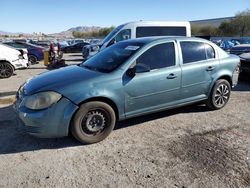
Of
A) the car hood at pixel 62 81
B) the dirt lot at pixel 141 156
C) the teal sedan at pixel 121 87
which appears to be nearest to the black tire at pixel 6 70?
the dirt lot at pixel 141 156

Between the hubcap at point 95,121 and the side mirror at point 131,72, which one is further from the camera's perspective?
the side mirror at point 131,72

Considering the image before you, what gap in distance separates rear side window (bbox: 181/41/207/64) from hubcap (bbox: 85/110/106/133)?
6.57 feet

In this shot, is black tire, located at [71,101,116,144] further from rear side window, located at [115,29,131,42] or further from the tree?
the tree

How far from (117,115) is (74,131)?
81 cm

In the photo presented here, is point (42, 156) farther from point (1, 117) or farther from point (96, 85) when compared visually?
point (1, 117)

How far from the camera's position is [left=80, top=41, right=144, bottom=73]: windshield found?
Answer: 15.4 ft

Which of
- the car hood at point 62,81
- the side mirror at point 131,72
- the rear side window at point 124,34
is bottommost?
the car hood at point 62,81

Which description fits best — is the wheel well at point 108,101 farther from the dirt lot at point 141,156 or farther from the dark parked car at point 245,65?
the dark parked car at point 245,65

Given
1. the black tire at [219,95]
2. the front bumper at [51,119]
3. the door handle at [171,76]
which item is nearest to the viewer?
the front bumper at [51,119]

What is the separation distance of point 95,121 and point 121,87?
27.2 inches

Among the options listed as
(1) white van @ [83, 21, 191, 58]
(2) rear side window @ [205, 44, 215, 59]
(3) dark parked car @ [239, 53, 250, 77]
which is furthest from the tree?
(2) rear side window @ [205, 44, 215, 59]

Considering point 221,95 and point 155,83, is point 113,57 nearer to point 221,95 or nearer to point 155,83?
point 155,83

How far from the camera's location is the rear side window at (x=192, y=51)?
5289 millimetres

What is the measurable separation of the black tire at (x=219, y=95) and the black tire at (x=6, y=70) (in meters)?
8.58
